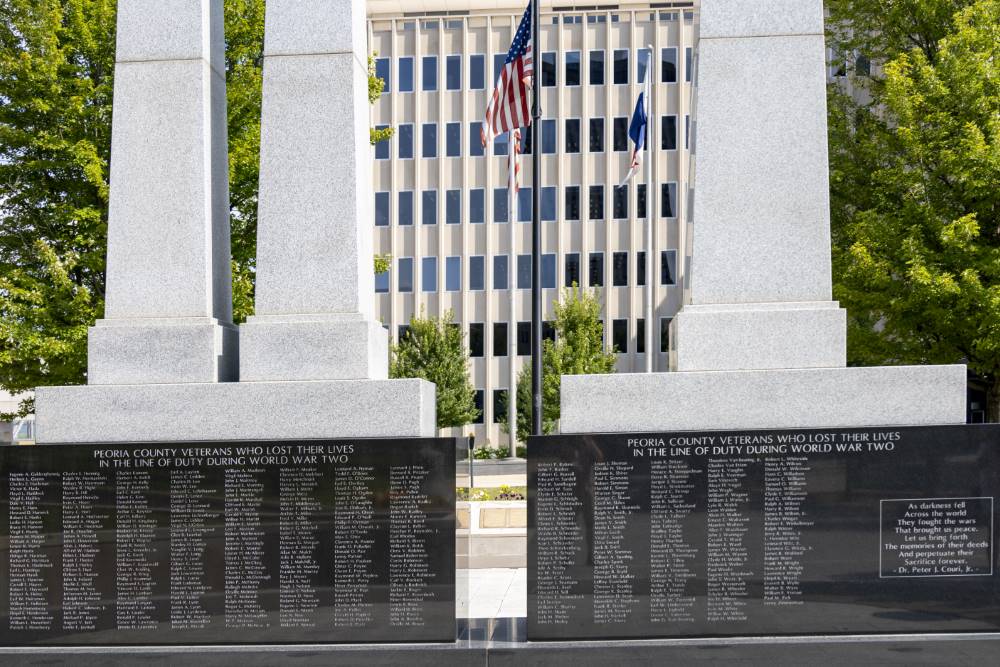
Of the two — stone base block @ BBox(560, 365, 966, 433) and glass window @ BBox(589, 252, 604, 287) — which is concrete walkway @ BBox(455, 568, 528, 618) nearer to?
stone base block @ BBox(560, 365, 966, 433)

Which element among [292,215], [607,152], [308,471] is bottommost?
[308,471]

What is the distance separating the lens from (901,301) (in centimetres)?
1653

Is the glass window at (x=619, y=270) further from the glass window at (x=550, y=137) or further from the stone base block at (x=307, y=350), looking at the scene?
the stone base block at (x=307, y=350)

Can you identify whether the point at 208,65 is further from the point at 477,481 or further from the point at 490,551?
the point at 477,481

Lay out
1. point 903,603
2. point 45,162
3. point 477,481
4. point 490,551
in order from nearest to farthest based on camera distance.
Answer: point 903,603, point 490,551, point 45,162, point 477,481

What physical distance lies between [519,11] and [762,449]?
48.1 m

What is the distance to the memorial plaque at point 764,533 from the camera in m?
6.69

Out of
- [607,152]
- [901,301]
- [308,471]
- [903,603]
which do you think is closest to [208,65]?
[308,471]

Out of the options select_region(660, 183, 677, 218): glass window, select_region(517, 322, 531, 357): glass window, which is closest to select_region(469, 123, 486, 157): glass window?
select_region(517, 322, 531, 357): glass window

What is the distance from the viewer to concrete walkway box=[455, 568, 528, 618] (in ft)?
37.3

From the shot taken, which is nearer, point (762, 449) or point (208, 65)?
point (762, 449)

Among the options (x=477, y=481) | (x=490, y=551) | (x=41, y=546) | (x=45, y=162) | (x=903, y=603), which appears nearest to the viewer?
(x=903, y=603)

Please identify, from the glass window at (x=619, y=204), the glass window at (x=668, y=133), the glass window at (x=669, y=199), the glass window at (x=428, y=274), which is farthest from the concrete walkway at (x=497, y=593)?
the glass window at (x=668, y=133)

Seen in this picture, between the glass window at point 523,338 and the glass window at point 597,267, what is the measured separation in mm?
4588
